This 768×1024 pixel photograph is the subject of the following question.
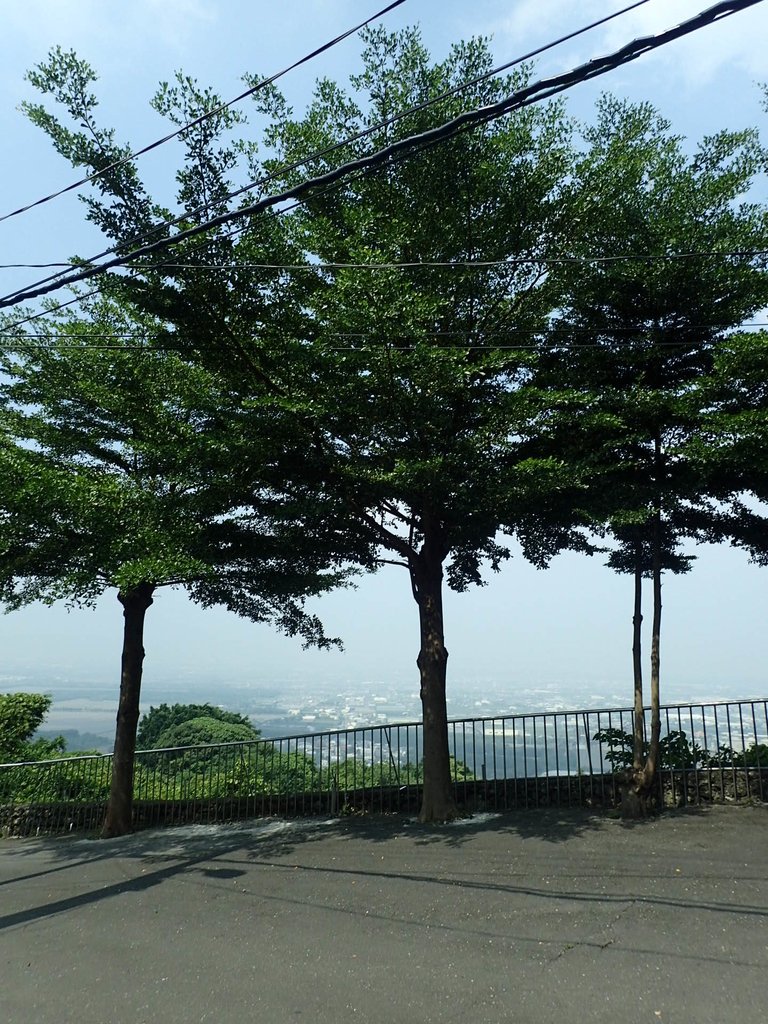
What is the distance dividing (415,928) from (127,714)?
9.48 m

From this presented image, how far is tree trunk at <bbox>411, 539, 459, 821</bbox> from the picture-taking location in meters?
12.2

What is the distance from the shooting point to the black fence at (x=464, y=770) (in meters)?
12.3

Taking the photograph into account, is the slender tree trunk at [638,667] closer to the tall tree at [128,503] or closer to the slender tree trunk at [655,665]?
the slender tree trunk at [655,665]

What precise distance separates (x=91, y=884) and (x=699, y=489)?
35.4ft

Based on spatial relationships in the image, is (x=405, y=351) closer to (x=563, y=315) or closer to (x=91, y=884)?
(x=563, y=315)

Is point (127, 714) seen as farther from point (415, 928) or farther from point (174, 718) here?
point (174, 718)

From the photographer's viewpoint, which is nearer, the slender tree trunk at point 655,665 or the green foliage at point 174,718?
the slender tree trunk at point 655,665

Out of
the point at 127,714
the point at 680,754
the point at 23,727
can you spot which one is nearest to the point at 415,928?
the point at 680,754

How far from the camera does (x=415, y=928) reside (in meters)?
7.02

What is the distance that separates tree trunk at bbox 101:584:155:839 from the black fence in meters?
0.86

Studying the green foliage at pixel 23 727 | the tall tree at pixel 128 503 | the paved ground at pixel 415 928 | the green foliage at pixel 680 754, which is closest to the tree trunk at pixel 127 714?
the tall tree at pixel 128 503

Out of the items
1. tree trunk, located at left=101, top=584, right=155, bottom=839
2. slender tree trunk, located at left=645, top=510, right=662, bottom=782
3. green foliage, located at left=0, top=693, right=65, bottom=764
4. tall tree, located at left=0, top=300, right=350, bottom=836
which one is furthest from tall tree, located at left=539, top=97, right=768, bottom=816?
green foliage, located at left=0, top=693, right=65, bottom=764

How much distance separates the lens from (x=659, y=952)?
6.07 meters

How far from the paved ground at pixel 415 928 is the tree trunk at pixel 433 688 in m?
0.90
